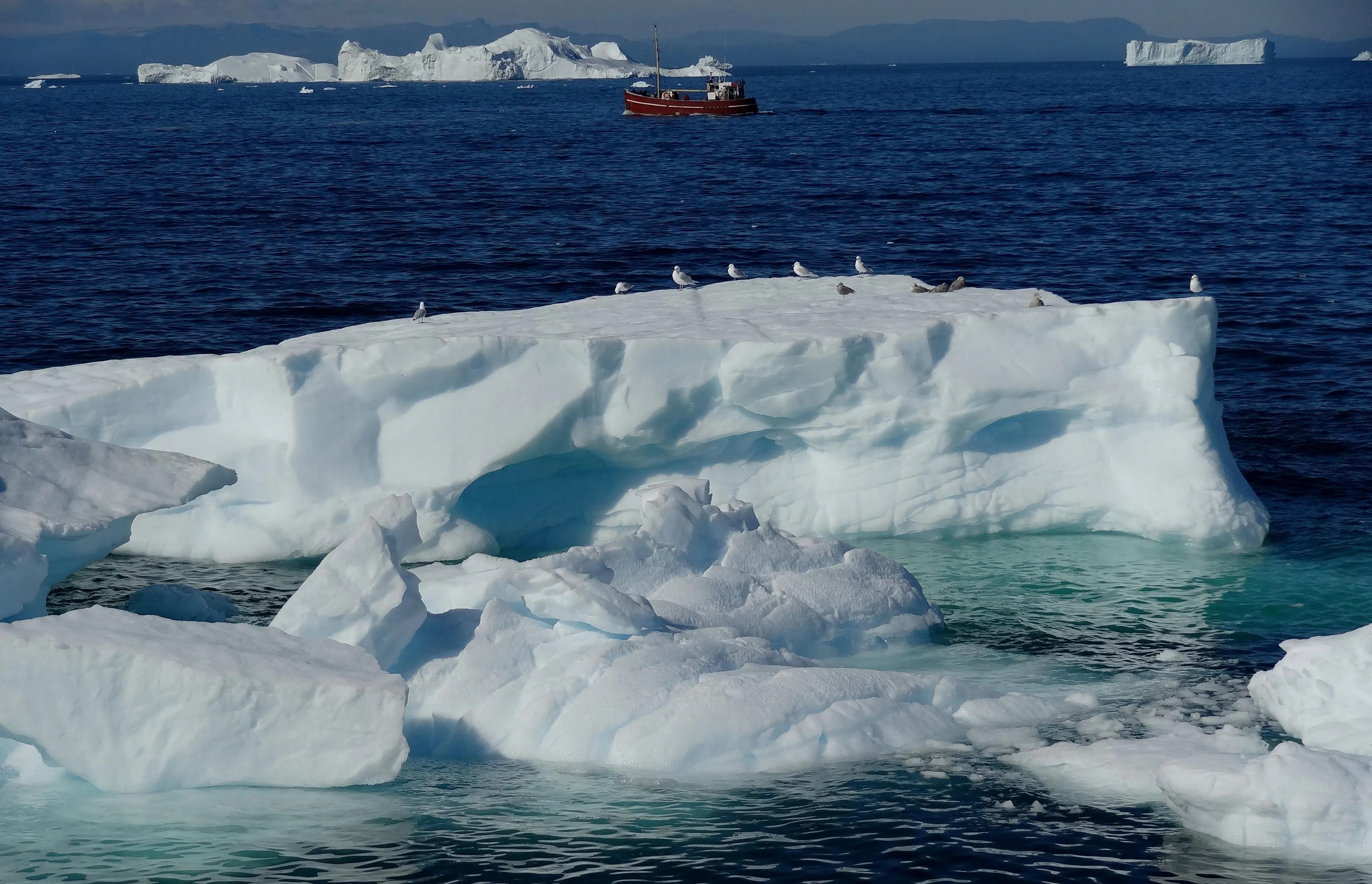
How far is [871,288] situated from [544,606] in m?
8.91

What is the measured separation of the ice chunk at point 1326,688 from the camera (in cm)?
973

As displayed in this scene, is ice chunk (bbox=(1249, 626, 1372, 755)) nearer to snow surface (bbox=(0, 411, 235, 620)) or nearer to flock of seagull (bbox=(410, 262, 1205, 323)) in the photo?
flock of seagull (bbox=(410, 262, 1205, 323))

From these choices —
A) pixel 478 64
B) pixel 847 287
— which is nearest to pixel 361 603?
pixel 847 287

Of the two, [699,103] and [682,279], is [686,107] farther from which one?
[682,279]

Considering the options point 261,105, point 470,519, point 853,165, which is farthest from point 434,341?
point 261,105

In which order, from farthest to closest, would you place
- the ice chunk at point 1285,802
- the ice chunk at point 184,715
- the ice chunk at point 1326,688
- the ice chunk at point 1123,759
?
the ice chunk at point 1326,688
the ice chunk at point 1123,759
the ice chunk at point 184,715
the ice chunk at point 1285,802

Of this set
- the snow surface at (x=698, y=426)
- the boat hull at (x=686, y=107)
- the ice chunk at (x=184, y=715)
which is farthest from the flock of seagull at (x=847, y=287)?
the boat hull at (x=686, y=107)

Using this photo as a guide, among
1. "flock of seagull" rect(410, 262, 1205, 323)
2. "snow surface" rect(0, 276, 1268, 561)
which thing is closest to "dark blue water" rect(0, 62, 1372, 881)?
"snow surface" rect(0, 276, 1268, 561)

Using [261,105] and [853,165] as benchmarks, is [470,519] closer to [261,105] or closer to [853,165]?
[853,165]

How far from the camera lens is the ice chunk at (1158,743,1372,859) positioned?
8531 mm

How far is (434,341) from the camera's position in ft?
47.1

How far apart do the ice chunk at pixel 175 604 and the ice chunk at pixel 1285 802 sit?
8397 millimetres

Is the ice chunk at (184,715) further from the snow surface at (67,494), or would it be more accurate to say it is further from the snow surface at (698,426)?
the snow surface at (698,426)

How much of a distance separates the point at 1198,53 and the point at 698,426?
182m
